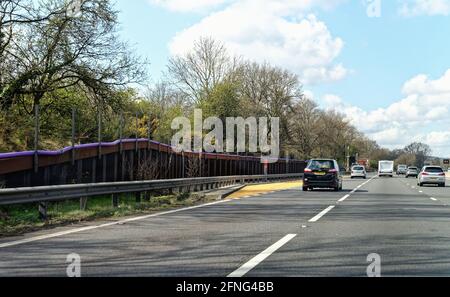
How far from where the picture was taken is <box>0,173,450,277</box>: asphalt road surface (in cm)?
719

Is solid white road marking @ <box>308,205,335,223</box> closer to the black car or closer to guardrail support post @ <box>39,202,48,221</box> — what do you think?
guardrail support post @ <box>39,202,48,221</box>

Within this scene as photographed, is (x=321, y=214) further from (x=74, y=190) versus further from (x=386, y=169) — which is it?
(x=386, y=169)

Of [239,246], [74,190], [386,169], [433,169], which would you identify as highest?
[433,169]

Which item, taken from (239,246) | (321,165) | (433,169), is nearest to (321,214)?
(239,246)

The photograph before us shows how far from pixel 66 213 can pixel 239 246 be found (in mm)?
6752

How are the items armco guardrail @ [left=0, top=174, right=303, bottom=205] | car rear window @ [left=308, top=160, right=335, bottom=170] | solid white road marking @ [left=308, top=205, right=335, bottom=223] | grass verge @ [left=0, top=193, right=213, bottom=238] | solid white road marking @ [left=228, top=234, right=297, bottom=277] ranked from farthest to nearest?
1. car rear window @ [left=308, top=160, right=335, bottom=170]
2. solid white road marking @ [left=308, top=205, right=335, bottom=223]
3. grass verge @ [left=0, top=193, right=213, bottom=238]
4. armco guardrail @ [left=0, top=174, right=303, bottom=205]
5. solid white road marking @ [left=228, top=234, right=297, bottom=277]

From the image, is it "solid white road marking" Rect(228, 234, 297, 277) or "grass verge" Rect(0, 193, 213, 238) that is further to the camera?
"grass verge" Rect(0, 193, 213, 238)

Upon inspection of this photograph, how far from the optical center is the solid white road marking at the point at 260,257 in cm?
696

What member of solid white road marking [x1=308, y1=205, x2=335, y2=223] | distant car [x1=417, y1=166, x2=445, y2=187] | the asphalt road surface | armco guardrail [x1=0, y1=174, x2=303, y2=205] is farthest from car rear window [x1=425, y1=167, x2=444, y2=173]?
the asphalt road surface

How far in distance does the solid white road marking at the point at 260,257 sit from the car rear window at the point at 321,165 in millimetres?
18203

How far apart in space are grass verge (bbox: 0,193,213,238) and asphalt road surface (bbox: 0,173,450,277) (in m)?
0.90

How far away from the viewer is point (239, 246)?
30.5 feet

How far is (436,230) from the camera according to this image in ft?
38.5
